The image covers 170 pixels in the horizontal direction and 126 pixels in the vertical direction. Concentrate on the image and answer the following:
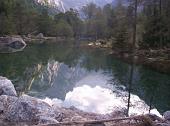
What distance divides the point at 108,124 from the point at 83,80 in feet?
59.2

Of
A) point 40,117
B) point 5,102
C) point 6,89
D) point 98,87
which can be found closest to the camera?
point 40,117

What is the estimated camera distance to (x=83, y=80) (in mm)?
29203

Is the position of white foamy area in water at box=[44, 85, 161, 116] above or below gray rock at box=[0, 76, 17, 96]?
below

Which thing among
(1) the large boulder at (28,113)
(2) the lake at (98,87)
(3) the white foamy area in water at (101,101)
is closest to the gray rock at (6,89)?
(3) the white foamy area in water at (101,101)

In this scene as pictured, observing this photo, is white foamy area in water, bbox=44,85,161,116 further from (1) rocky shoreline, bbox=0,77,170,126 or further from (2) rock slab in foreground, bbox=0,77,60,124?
(2) rock slab in foreground, bbox=0,77,60,124

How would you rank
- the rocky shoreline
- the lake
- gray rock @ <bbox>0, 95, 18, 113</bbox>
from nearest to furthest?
the rocky shoreline < gray rock @ <bbox>0, 95, 18, 113</bbox> < the lake

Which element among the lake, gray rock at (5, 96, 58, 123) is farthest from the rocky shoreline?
the lake

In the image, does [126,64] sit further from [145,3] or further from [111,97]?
[145,3]

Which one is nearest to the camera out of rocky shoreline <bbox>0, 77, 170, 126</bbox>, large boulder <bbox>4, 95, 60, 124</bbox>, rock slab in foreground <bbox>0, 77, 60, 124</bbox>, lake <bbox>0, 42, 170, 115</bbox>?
rocky shoreline <bbox>0, 77, 170, 126</bbox>

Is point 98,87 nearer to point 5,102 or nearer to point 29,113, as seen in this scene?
point 5,102

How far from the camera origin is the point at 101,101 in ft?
62.7

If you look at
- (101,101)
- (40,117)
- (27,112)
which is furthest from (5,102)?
(101,101)

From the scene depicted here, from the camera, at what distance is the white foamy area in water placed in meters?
17.0

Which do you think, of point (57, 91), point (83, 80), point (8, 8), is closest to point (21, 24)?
point (8, 8)
